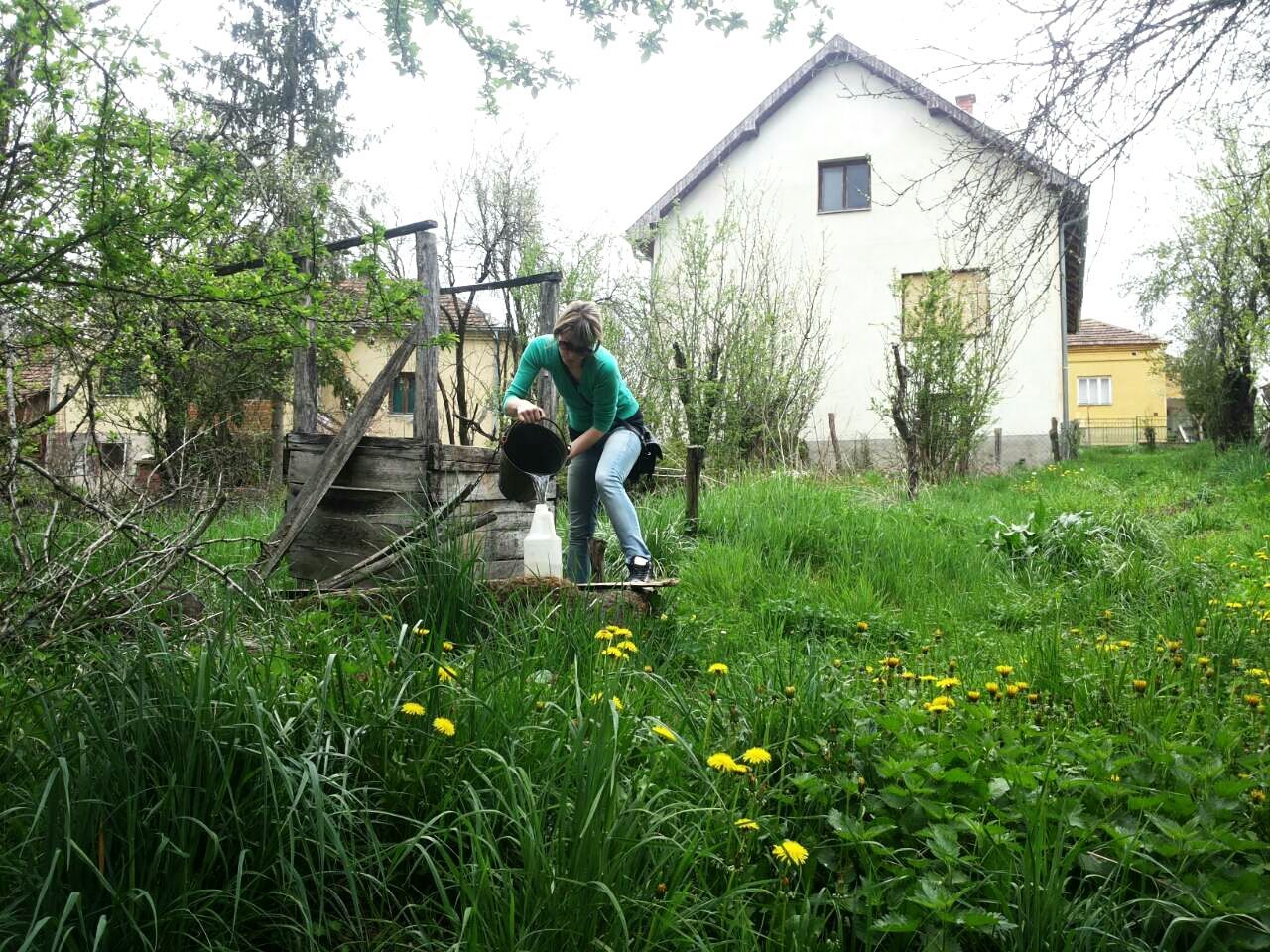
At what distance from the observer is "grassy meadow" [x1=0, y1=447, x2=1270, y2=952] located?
159 centimetres

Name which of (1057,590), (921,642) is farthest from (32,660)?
(1057,590)

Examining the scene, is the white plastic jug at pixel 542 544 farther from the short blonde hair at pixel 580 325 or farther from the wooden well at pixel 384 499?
the short blonde hair at pixel 580 325

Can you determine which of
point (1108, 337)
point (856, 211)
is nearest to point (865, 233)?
point (856, 211)

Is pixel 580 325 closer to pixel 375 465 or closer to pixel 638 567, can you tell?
pixel 638 567

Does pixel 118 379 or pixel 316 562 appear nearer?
pixel 316 562

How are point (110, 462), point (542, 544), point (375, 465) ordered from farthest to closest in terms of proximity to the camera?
point (110, 462), point (375, 465), point (542, 544)

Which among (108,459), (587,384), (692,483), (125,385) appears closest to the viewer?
(587,384)

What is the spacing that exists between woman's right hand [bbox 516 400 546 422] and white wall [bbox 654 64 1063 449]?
1321 cm

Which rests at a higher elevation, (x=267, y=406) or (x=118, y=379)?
(x=267, y=406)

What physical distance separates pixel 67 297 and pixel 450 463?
1.82 m

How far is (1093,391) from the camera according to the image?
131ft

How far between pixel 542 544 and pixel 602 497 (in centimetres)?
43

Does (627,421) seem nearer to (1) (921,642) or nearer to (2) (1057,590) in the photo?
(1) (921,642)

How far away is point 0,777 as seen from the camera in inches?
71.9
